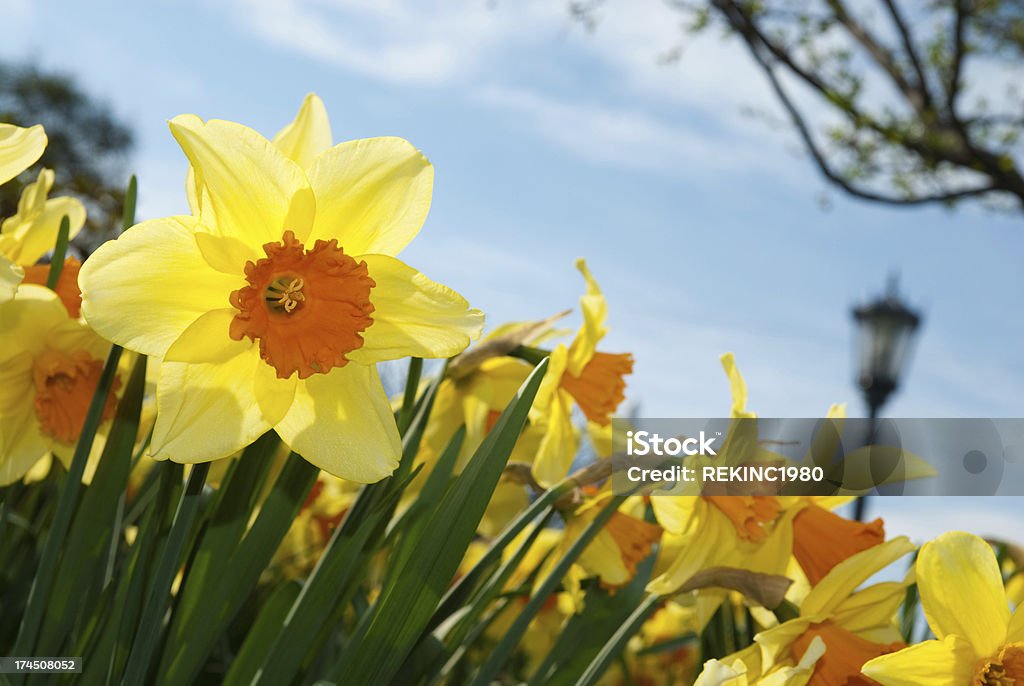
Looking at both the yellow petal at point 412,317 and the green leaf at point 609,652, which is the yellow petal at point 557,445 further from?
the yellow petal at point 412,317

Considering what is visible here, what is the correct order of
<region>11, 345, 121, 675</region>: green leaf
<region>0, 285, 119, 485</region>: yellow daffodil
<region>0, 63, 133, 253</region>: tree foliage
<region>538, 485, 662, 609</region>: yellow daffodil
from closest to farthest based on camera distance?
1. <region>11, 345, 121, 675</region>: green leaf
2. <region>0, 285, 119, 485</region>: yellow daffodil
3. <region>538, 485, 662, 609</region>: yellow daffodil
4. <region>0, 63, 133, 253</region>: tree foliage

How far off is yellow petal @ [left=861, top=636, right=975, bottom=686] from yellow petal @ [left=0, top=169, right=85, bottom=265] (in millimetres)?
980

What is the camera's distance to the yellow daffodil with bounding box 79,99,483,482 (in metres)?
0.77

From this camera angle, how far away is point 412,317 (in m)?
0.82

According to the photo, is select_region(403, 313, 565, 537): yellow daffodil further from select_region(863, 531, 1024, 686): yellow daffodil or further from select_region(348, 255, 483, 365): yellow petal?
select_region(863, 531, 1024, 686): yellow daffodil

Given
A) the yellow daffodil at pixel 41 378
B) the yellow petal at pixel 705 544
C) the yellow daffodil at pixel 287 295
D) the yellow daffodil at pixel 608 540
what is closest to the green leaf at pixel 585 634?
the yellow daffodil at pixel 608 540

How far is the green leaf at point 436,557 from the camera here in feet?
2.61

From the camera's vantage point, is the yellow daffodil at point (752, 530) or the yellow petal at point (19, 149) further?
the yellow daffodil at point (752, 530)

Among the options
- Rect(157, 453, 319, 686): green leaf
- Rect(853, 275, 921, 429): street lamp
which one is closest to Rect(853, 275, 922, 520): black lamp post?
Rect(853, 275, 921, 429): street lamp

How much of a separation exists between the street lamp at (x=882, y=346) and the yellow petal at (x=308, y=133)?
550 centimetres

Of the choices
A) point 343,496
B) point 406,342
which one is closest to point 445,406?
point 406,342

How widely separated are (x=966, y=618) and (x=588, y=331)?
0.55 metres

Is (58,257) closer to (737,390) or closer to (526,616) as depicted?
(526,616)

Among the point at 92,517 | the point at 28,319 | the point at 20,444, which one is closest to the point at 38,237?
the point at 28,319
